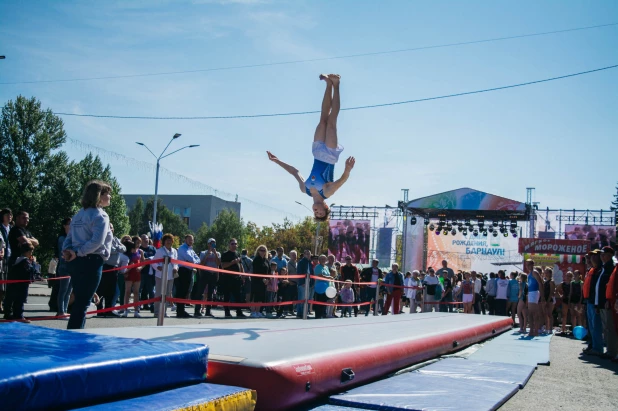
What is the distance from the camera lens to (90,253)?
484cm

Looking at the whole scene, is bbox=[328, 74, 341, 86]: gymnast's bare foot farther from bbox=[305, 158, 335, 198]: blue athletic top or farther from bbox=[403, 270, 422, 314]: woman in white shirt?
bbox=[403, 270, 422, 314]: woman in white shirt

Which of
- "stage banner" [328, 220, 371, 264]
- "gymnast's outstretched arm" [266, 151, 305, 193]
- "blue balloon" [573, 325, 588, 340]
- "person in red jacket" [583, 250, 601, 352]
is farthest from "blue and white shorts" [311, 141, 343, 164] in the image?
"stage banner" [328, 220, 371, 264]

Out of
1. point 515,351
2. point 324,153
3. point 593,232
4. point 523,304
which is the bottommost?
point 515,351

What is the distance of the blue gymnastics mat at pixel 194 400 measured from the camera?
2.60m

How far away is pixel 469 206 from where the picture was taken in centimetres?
2695

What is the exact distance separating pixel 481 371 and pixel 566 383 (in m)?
0.94

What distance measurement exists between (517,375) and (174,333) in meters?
3.36

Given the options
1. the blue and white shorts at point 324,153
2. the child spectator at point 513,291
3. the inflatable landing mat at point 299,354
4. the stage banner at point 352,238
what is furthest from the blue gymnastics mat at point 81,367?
the stage banner at point 352,238

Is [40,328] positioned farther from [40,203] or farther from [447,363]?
[40,203]

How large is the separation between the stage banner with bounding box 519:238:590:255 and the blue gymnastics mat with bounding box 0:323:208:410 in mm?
18583

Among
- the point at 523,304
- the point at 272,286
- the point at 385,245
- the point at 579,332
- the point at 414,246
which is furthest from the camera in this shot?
the point at 385,245

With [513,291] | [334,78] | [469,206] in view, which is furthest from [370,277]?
[469,206]

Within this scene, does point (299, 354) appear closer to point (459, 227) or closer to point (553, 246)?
point (553, 246)

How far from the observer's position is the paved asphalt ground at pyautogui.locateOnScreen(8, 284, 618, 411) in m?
4.54
